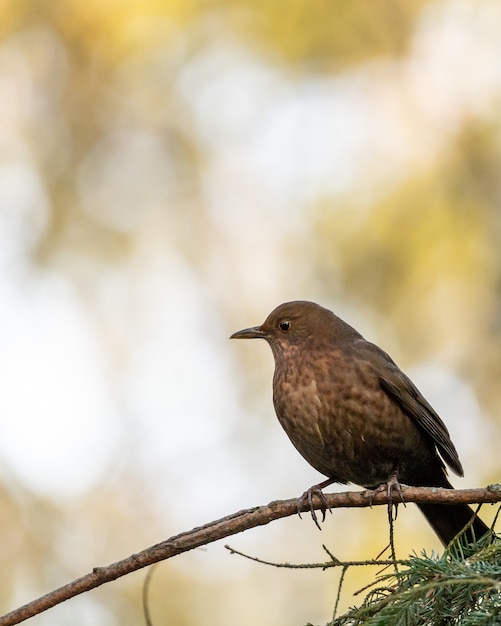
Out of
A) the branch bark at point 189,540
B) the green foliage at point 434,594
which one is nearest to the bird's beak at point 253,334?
the branch bark at point 189,540

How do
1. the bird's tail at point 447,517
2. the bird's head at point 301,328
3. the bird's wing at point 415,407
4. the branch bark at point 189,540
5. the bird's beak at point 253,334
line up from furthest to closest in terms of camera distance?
1. the bird's beak at point 253,334
2. the bird's head at point 301,328
3. the bird's wing at point 415,407
4. the bird's tail at point 447,517
5. the branch bark at point 189,540

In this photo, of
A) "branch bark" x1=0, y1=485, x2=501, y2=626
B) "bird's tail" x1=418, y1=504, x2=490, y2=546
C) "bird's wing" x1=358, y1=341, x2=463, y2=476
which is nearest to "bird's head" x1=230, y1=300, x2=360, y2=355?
"bird's wing" x1=358, y1=341, x2=463, y2=476

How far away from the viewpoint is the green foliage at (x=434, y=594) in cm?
246

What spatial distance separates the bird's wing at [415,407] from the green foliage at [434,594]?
1.83 m

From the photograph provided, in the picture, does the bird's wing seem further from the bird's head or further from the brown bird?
the bird's head

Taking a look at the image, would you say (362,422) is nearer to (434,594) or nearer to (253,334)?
(253,334)

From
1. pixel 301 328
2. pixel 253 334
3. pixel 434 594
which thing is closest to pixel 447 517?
pixel 301 328

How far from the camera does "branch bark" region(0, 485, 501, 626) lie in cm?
290

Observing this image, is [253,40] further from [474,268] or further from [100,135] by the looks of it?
[474,268]

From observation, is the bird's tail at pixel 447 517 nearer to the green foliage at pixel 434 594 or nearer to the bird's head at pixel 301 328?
the bird's head at pixel 301 328

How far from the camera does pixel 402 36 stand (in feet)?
30.4

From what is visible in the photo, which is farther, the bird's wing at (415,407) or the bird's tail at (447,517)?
the bird's wing at (415,407)

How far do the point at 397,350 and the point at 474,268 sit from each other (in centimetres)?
99

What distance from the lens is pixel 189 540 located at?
3029mm
